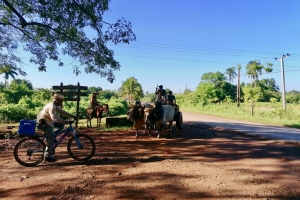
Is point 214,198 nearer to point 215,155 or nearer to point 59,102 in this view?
point 215,155

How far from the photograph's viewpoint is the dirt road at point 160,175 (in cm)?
402

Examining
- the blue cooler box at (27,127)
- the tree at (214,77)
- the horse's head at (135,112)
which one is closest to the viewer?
the blue cooler box at (27,127)

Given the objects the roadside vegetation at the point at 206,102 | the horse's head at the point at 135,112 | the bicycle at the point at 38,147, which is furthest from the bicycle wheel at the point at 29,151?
the roadside vegetation at the point at 206,102

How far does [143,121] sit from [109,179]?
5.85m

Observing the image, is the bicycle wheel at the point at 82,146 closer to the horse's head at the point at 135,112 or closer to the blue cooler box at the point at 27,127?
the blue cooler box at the point at 27,127

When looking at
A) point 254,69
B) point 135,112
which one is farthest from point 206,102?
point 135,112

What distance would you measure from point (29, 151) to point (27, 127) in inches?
25.1

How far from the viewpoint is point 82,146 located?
5926mm

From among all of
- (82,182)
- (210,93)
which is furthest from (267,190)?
(210,93)

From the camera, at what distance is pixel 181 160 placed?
6168 mm

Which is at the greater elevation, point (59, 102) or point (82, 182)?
point (59, 102)

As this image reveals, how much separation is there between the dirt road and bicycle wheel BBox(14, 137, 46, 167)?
0.66 ft

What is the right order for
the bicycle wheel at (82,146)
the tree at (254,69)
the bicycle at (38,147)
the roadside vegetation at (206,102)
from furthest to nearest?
the tree at (254,69), the roadside vegetation at (206,102), the bicycle wheel at (82,146), the bicycle at (38,147)

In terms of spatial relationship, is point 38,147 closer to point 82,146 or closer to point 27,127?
point 27,127
